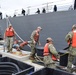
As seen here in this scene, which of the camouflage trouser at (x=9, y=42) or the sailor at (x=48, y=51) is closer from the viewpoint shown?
the sailor at (x=48, y=51)

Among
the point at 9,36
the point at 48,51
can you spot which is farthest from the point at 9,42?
the point at 48,51

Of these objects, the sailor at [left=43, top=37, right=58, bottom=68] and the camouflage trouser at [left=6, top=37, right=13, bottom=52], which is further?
the camouflage trouser at [left=6, top=37, right=13, bottom=52]

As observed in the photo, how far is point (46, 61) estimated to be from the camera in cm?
422

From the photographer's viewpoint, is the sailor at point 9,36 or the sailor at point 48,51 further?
the sailor at point 9,36

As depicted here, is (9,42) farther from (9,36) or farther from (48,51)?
(48,51)

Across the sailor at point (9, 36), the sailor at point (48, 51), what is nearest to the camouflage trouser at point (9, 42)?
the sailor at point (9, 36)

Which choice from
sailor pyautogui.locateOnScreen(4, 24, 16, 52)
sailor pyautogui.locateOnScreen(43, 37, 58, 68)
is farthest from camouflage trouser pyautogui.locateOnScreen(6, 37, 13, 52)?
sailor pyautogui.locateOnScreen(43, 37, 58, 68)

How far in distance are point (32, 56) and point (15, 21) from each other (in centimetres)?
547

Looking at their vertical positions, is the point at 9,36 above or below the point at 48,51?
above

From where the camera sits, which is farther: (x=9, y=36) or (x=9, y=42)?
(x=9, y=42)

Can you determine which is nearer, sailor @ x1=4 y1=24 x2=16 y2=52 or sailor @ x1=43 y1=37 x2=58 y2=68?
sailor @ x1=43 y1=37 x2=58 y2=68

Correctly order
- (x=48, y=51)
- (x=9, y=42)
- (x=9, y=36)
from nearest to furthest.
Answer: (x=48, y=51) → (x=9, y=36) → (x=9, y=42)

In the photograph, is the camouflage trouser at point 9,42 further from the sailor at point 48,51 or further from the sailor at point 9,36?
the sailor at point 48,51

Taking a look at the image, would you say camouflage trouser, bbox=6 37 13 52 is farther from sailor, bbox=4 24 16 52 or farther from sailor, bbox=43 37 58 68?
sailor, bbox=43 37 58 68
